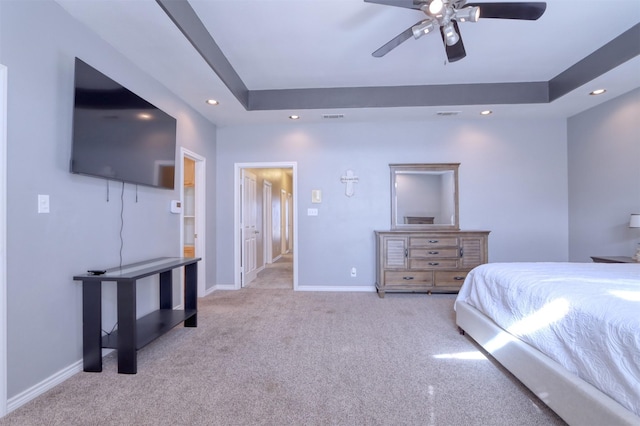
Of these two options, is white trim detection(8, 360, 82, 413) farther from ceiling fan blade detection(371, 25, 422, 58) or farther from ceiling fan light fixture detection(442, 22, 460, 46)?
ceiling fan light fixture detection(442, 22, 460, 46)

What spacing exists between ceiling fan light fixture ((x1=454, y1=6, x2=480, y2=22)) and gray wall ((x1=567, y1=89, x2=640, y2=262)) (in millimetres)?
2856

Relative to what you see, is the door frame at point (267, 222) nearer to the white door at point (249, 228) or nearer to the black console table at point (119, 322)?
the white door at point (249, 228)

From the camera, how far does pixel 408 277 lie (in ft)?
13.3

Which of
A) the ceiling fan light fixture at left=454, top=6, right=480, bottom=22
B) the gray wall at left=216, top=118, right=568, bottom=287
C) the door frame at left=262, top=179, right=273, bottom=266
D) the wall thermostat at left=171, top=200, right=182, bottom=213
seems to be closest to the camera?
the ceiling fan light fixture at left=454, top=6, right=480, bottom=22

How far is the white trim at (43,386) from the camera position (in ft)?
5.61

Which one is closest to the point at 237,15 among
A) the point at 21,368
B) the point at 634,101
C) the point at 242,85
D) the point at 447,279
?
the point at 242,85

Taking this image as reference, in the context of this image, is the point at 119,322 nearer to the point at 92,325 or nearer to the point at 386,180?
the point at 92,325

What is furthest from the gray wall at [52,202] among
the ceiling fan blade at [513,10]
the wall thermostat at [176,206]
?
the ceiling fan blade at [513,10]

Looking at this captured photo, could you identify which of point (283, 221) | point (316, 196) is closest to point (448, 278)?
point (316, 196)

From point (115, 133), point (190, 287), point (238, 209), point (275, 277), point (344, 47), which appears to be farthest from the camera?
point (275, 277)

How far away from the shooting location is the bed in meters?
1.25

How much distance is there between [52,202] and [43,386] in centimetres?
119

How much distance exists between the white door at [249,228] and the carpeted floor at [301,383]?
5.67 ft

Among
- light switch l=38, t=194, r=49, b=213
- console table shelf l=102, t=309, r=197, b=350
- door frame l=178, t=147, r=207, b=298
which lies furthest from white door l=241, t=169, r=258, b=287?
light switch l=38, t=194, r=49, b=213
